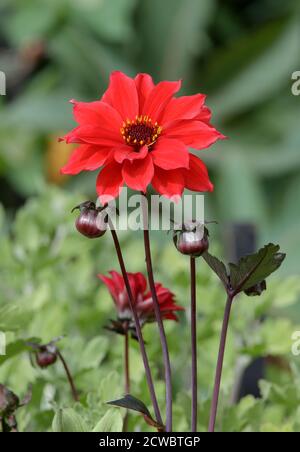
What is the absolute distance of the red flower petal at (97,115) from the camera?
13.1 inches

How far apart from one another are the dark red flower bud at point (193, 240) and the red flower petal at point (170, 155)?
26 millimetres

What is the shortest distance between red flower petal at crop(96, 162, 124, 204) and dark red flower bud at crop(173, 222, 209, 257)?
0.03 meters

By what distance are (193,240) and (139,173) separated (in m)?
0.03

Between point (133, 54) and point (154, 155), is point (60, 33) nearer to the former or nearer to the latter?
point (133, 54)

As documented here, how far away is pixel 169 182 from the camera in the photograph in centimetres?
32

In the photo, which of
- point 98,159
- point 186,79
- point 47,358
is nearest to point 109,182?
point 98,159

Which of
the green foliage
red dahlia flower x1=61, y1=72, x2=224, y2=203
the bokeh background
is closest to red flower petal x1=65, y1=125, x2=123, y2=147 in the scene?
red dahlia flower x1=61, y1=72, x2=224, y2=203

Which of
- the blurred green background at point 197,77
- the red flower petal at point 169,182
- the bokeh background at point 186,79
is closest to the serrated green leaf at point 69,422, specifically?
the red flower petal at point 169,182

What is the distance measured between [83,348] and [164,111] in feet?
0.69

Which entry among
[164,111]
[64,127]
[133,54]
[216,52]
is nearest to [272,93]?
[216,52]

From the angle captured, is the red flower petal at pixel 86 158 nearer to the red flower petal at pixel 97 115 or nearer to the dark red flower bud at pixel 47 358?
the red flower petal at pixel 97 115

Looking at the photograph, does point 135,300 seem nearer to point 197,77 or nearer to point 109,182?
point 109,182

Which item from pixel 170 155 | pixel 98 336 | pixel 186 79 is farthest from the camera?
pixel 186 79
